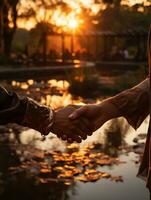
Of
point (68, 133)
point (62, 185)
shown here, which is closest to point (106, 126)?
point (62, 185)

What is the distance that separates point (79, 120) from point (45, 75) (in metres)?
22.4

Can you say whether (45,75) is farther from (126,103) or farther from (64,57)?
(126,103)

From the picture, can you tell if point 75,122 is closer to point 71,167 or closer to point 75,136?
point 75,136

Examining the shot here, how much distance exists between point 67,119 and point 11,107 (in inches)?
16.7

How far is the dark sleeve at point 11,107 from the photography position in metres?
2.50

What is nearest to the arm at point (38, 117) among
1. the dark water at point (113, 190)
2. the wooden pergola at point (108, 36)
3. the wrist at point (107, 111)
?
the wrist at point (107, 111)

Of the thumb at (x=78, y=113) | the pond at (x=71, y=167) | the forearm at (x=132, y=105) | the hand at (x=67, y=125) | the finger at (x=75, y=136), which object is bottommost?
the pond at (x=71, y=167)

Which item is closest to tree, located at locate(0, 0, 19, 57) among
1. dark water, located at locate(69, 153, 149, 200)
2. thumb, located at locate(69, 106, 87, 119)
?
dark water, located at locate(69, 153, 149, 200)

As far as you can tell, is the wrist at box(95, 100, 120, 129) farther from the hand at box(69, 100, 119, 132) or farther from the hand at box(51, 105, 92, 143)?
the hand at box(51, 105, 92, 143)

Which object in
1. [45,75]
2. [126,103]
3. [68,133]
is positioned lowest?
[45,75]

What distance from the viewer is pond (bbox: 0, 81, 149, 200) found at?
610 cm

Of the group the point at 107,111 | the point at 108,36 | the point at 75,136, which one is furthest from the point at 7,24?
the point at 107,111

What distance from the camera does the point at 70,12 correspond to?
48.1 meters

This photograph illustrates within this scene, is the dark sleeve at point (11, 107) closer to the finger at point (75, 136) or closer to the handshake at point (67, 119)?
the handshake at point (67, 119)
